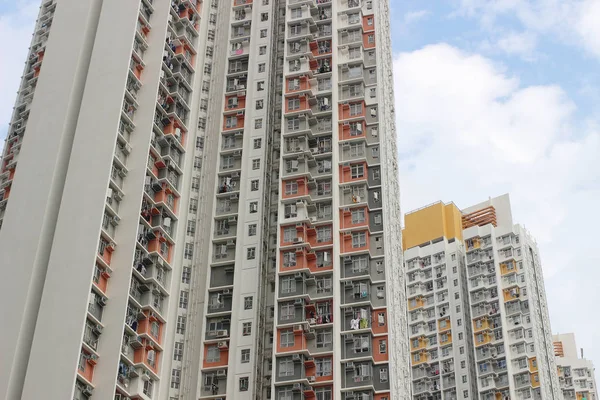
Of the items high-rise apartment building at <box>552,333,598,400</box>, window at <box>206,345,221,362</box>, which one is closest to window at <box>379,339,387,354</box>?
window at <box>206,345,221,362</box>

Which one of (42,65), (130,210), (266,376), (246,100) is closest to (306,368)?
(266,376)

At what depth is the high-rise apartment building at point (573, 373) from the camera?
78750mm

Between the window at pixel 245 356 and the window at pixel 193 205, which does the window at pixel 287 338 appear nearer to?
the window at pixel 245 356

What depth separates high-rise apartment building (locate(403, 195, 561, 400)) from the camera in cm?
6625

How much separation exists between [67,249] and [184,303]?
848 cm

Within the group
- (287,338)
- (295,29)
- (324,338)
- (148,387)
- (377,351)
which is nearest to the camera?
(148,387)

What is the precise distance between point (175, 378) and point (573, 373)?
46.4 metres

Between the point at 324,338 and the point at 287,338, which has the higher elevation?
the point at 324,338

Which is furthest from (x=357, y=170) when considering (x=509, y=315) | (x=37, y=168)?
(x=509, y=315)

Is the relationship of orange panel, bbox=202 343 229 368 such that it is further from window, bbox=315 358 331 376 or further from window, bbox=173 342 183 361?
window, bbox=315 358 331 376

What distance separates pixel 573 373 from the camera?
81125mm

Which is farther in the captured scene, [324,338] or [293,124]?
[293,124]

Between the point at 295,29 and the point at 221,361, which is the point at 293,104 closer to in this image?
the point at 295,29

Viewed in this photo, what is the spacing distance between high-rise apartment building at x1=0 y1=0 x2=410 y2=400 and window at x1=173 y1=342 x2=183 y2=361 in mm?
108
